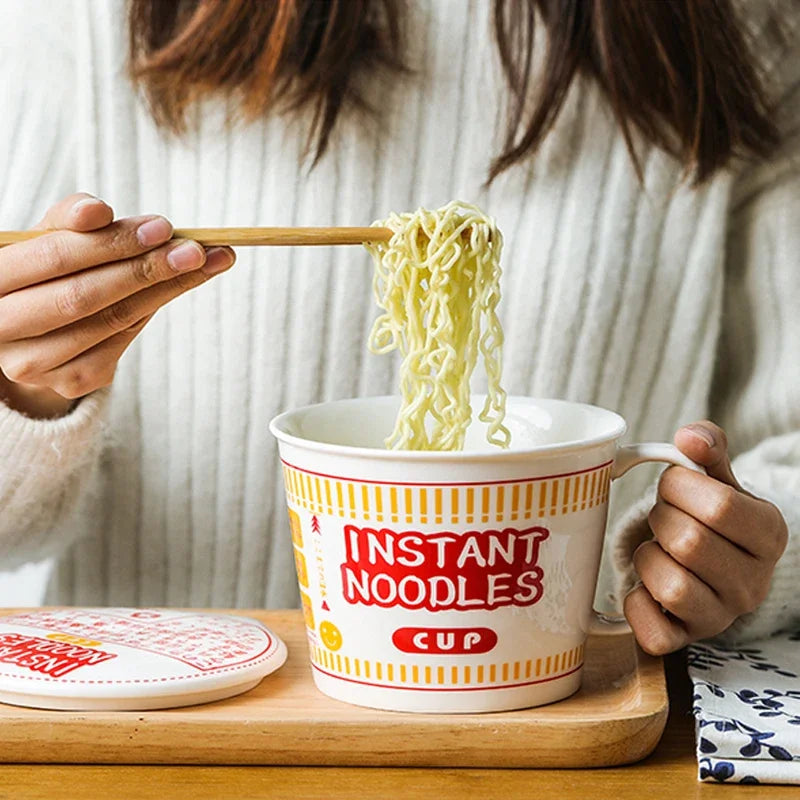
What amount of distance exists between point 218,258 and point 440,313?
173 millimetres

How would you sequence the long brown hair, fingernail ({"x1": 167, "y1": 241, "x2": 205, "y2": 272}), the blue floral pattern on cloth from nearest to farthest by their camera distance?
the blue floral pattern on cloth < fingernail ({"x1": 167, "y1": 241, "x2": 205, "y2": 272}) < the long brown hair

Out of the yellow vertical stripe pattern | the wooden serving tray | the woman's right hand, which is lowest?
the wooden serving tray

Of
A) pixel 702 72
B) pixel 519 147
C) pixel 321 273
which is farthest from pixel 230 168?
pixel 702 72

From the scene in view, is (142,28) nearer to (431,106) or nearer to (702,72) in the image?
(431,106)

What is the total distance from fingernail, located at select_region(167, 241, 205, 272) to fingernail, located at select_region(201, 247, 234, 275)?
0.02 metres

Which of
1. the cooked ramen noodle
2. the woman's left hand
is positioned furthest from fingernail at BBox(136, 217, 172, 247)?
the woman's left hand

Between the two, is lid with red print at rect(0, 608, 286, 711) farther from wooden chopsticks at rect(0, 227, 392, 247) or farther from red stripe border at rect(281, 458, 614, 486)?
wooden chopsticks at rect(0, 227, 392, 247)

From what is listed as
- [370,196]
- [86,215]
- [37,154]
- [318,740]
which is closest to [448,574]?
[318,740]

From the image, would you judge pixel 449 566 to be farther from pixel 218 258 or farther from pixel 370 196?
pixel 370 196

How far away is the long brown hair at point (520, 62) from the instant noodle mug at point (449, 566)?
1.70 ft

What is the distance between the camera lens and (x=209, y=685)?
2.29 ft

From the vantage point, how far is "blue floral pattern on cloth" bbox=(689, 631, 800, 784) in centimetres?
65

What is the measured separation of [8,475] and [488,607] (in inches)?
21.7

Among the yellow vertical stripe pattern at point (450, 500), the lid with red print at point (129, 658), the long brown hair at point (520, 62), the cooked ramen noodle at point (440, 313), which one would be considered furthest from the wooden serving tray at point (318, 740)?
the long brown hair at point (520, 62)
